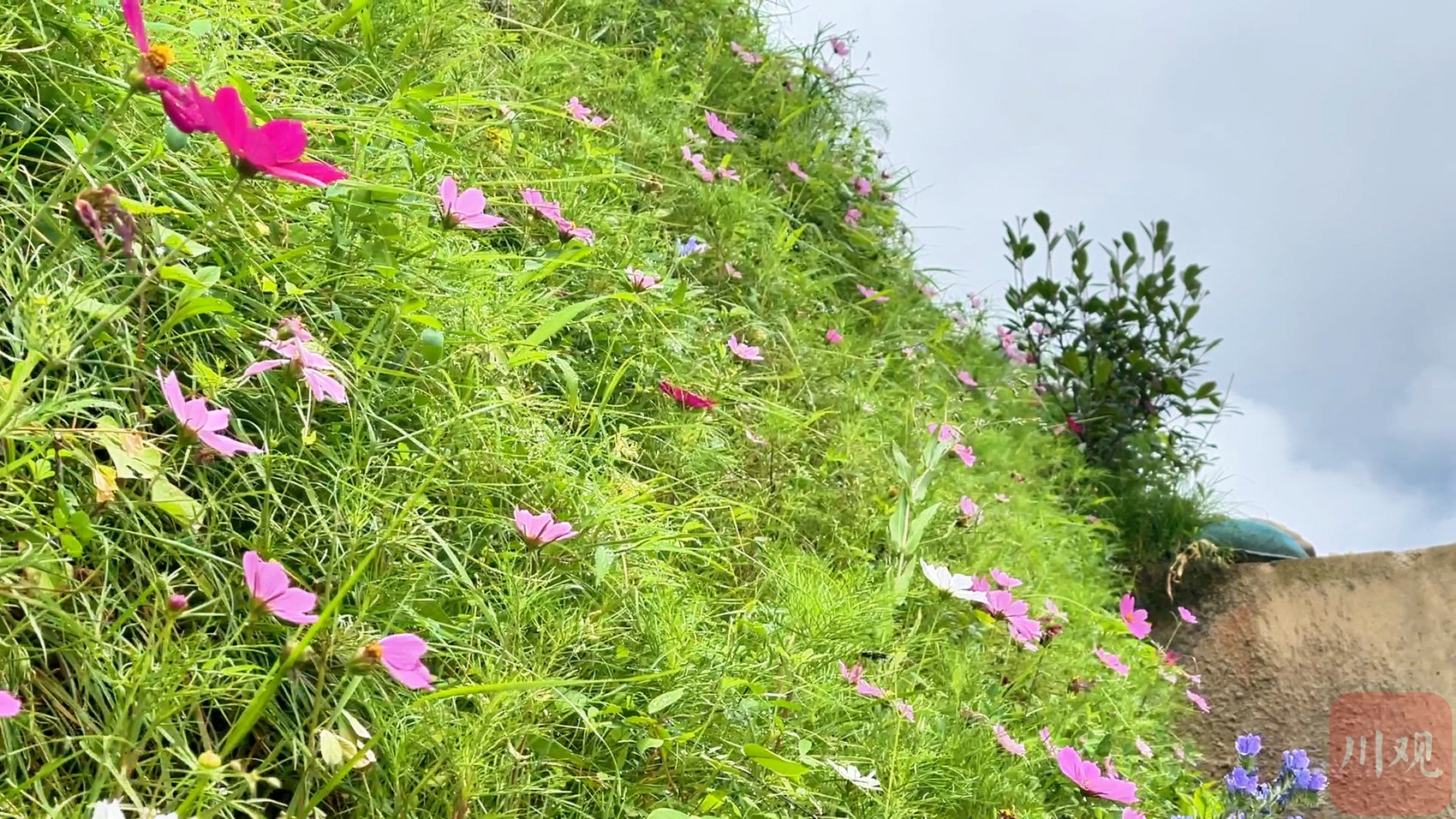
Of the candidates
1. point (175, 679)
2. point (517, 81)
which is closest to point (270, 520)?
point (175, 679)

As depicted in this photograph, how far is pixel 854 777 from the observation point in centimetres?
92

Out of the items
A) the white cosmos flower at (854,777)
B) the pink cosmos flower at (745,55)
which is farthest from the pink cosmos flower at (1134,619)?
the pink cosmos flower at (745,55)

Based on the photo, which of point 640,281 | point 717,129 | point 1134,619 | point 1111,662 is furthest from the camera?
point 717,129

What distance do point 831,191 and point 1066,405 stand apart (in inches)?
46.7

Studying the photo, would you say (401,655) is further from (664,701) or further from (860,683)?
(860,683)

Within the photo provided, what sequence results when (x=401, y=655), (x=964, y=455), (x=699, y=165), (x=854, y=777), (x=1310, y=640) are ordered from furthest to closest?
(x=1310, y=640)
(x=699, y=165)
(x=964, y=455)
(x=854, y=777)
(x=401, y=655)

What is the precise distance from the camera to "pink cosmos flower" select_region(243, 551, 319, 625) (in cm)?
64

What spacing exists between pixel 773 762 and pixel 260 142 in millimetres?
617

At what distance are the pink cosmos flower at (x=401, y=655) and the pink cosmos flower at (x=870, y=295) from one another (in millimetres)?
1670

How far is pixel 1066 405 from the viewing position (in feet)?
10.5

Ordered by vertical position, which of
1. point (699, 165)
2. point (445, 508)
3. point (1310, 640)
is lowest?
point (1310, 640)

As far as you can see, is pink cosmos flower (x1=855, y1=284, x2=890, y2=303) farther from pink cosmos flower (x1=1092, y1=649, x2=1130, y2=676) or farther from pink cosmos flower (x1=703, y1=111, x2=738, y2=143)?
pink cosmos flower (x1=1092, y1=649, x2=1130, y2=676)

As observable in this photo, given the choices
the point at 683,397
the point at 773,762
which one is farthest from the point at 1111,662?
the point at 773,762

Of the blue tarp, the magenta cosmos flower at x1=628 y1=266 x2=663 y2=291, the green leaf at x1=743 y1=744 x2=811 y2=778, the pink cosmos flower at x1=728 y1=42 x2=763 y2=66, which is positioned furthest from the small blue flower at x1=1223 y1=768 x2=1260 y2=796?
the pink cosmos flower at x1=728 y1=42 x2=763 y2=66
